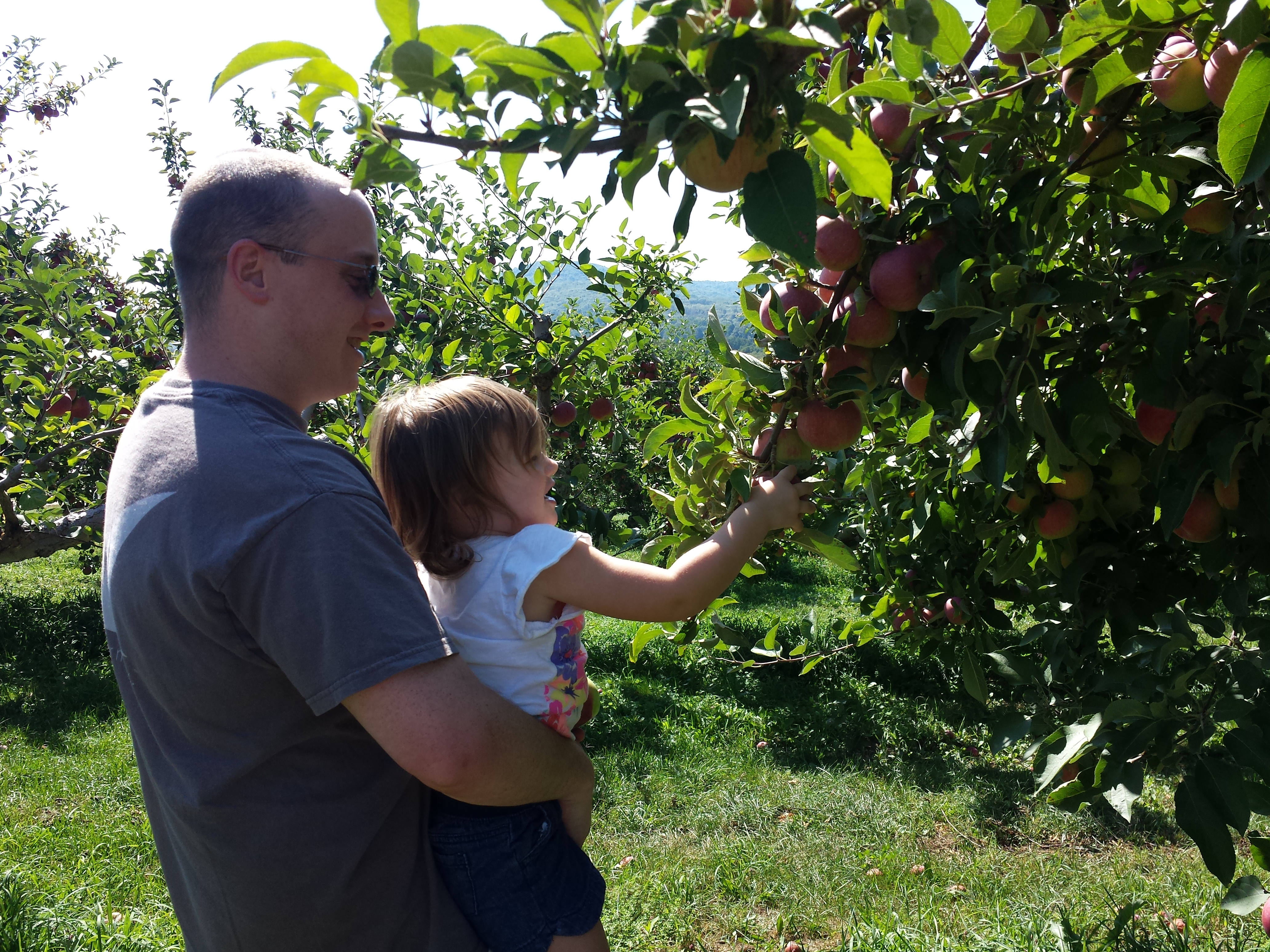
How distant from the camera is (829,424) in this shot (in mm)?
1194

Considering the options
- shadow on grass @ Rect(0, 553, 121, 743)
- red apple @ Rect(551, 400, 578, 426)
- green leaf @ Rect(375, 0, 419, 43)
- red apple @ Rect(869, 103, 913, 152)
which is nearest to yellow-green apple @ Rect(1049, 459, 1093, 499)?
red apple @ Rect(869, 103, 913, 152)

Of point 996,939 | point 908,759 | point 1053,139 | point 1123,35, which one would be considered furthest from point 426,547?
point 908,759

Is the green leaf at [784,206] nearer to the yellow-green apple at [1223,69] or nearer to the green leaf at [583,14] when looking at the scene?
→ the green leaf at [583,14]

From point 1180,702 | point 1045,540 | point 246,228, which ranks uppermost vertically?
point 246,228

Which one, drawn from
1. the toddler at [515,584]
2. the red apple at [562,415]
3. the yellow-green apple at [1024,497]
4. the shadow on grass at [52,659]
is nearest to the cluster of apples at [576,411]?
the red apple at [562,415]

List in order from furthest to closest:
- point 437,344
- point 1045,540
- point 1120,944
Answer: point 437,344, point 1120,944, point 1045,540

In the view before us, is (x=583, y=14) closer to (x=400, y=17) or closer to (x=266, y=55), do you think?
(x=400, y=17)

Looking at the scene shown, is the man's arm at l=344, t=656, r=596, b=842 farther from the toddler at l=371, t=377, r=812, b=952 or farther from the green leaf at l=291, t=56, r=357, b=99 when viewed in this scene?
the green leaf at l=291, t=56, r=357, b=99

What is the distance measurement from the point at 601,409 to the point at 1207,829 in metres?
2.81

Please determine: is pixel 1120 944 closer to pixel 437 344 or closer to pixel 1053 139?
pixel 1053 139

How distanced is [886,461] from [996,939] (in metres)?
1.45

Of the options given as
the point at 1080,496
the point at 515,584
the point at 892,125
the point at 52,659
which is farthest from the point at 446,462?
the point at 52,659

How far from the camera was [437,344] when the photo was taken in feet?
11.7

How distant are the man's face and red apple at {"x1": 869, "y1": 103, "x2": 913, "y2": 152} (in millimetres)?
668
